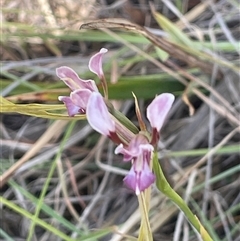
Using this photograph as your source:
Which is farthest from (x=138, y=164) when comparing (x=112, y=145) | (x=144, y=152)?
(x=112, y=145)

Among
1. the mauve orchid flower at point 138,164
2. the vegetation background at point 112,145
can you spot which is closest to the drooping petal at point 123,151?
the mauve orchid flower at point 138,164

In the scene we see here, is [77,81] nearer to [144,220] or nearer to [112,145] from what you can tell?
[144,220]

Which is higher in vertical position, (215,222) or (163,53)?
(163,53)

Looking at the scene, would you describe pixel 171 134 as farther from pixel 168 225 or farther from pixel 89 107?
pixel 89 107

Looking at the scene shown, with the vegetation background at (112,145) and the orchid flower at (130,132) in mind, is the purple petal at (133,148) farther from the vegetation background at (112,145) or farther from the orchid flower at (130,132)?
the vegetation background at (112,145)

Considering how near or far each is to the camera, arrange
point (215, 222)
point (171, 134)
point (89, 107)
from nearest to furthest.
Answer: point (89, 107)
point (215, 222)
point (171, 134)

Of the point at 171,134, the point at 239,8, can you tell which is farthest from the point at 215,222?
the point at 239,8

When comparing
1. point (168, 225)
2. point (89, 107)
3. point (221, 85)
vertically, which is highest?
point (89, 107)
